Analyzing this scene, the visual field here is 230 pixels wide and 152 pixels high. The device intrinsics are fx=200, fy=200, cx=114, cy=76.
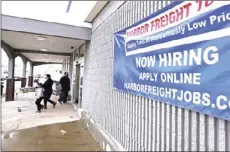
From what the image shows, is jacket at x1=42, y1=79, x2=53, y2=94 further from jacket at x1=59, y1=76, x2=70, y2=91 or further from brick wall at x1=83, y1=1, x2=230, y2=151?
brick wall at x1=83, y1=1, x2=230, y2=151

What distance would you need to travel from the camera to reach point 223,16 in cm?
150

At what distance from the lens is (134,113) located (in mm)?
3016

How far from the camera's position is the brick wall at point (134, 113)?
174cm

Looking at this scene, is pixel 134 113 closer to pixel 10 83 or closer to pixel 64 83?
pixel 64 83

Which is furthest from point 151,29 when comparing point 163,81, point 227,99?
point 227,99

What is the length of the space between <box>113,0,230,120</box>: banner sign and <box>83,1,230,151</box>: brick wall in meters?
0.15

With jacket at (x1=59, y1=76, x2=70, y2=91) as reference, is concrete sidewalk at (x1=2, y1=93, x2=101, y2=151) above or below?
below

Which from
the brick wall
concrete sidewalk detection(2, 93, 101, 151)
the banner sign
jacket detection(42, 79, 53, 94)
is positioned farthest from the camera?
jacket detection(42, 79, 53, 94)

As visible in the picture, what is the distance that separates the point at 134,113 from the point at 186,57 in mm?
1440

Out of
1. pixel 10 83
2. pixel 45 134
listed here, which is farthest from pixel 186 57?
pixel 10 83

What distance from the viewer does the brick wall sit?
1.74m

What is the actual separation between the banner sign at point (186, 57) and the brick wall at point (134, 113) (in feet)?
0.49

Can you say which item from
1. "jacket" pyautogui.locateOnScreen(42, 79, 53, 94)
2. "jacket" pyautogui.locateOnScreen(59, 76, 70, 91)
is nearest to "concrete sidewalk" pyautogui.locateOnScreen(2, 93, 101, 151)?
"jacket" pyautogui.locateOnScreen(42, 79, 53, 94)

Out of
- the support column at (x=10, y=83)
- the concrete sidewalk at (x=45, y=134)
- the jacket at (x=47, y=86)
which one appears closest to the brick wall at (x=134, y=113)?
the concrete sidewalk at (x=45, y=134)
